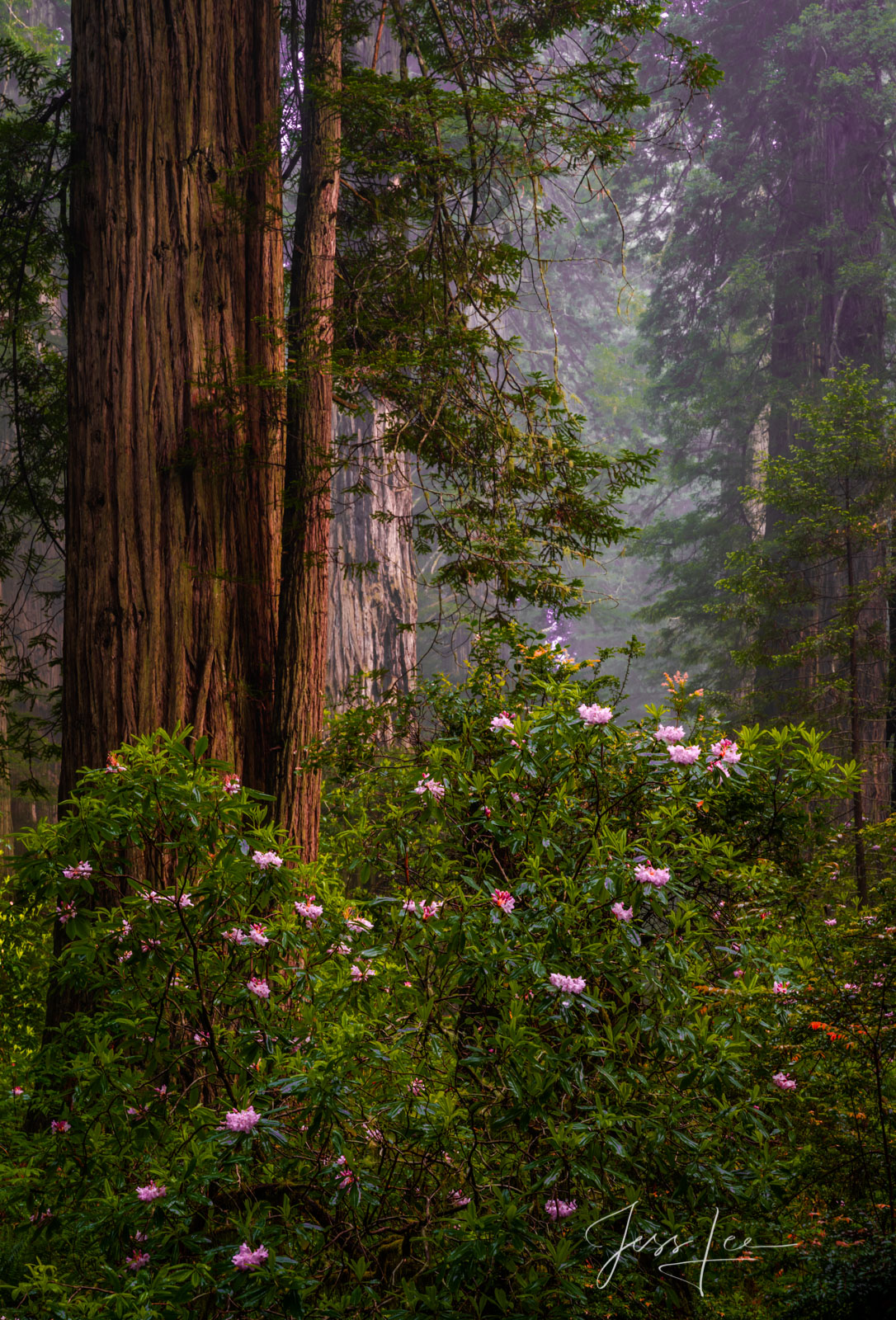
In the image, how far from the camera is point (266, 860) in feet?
7.11

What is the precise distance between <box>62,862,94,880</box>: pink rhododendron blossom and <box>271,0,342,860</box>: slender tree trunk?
1620 millimetres

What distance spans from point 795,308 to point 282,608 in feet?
36.3

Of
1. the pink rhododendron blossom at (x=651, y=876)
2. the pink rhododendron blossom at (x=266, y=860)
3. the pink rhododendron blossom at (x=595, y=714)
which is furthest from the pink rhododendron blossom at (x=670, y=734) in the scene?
the pink rhododendron blossom at (x=266, y=860)

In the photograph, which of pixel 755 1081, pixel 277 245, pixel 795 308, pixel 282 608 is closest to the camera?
pixel 755 1081

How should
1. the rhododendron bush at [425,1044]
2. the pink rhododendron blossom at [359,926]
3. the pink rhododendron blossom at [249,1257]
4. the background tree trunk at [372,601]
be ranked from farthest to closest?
the background tree trunk at [372,601], the pink rhododendron blossom at [359,926], the rhododendron bush at [425,1044], the pink rhododendron blossom at [249,1257]

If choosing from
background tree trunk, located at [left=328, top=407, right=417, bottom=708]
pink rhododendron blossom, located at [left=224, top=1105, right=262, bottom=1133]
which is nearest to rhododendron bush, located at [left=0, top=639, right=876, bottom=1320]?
pink rhododendron blossom, located at [left=224, top=1105, right=262, bottom=1133]

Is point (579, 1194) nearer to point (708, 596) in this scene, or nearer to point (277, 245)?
point (277, 245)

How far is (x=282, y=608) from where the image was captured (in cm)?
403

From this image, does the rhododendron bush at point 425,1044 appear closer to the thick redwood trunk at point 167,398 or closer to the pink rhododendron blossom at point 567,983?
the pink rhododendron blossom at point 567,983

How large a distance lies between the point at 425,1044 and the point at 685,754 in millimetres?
826

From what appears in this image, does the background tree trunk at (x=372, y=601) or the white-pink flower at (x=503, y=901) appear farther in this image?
the background tree trunk at (x=372, y=601)

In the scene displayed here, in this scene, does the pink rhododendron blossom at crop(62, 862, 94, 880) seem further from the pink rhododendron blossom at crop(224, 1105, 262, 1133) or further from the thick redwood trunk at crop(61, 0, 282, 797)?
the thick redwood trunk at crop(61, 0, 282, 797)

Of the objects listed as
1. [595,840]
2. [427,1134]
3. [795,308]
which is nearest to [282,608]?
[595,840]
